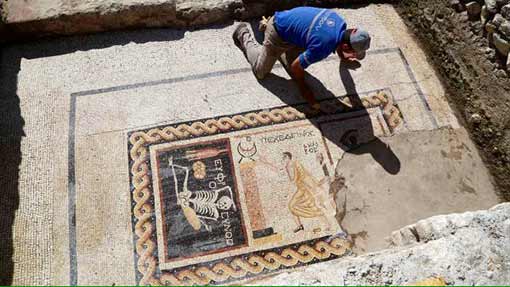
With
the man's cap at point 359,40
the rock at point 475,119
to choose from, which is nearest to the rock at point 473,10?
the rock at point 475,119

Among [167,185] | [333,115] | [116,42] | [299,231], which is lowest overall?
[299,231]

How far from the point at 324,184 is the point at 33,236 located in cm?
198

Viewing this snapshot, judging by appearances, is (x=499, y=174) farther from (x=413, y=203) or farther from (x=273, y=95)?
(x=273, y=95)

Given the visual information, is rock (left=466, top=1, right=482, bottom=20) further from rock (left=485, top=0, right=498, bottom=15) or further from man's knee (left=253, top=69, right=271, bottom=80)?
man's knee (left=253, top=69, right=271, bottom=80)

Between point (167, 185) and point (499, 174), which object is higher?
point (167, 185)

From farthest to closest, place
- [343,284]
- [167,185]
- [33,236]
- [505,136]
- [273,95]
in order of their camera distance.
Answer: [273,95], [505,136], [167,185], [33,236], [343,284]

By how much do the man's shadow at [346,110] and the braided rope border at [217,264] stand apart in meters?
0.10

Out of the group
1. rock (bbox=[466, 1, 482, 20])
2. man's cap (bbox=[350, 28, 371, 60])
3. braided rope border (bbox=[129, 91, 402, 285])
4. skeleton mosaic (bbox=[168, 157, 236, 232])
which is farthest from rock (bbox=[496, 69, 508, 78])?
skeleton mosaic (bbox=[168, 157, 236, 232])

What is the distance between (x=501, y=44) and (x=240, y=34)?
203cm

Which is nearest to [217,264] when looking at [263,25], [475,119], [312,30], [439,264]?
[439,264]

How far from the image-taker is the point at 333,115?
355 cm

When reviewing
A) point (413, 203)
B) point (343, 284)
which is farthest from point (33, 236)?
point (413, 203)

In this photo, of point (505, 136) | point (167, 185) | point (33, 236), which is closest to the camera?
point (33, 236)

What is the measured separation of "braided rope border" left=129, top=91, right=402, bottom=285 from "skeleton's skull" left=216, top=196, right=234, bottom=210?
0.36 m
